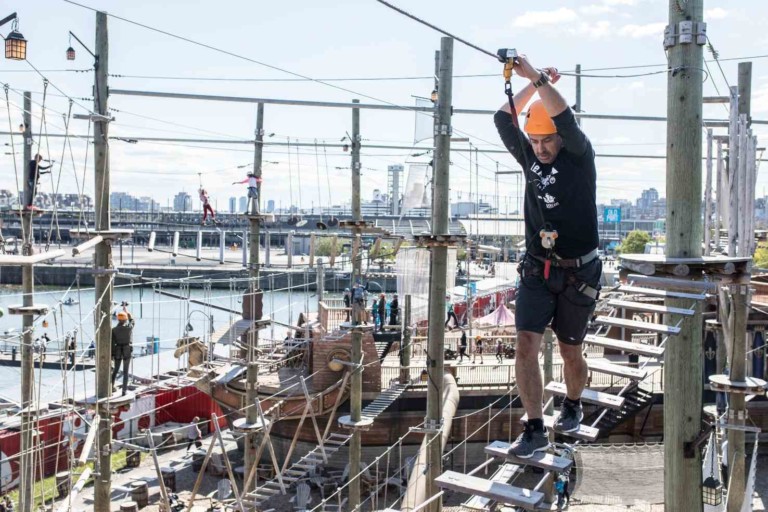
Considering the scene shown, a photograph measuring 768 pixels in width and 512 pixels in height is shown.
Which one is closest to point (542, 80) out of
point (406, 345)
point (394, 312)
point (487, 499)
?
point (487, 499)

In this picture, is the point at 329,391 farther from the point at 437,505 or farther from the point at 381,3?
the point at 381,3

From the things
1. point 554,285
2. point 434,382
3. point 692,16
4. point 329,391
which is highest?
point 692,16

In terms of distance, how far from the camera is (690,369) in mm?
4379

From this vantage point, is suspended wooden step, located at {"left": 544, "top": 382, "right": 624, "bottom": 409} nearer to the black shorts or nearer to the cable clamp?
the black shorts

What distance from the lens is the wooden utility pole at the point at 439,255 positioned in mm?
10188

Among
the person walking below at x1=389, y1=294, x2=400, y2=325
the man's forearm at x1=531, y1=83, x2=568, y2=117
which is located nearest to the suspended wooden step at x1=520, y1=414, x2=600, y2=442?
the man's forearm at x1=531, y1=83, x2=568, y2=117

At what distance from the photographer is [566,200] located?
15.1 ft

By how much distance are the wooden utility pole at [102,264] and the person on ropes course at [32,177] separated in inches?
116

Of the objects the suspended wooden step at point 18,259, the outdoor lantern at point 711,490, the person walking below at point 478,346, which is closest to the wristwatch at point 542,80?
the suspended wooden step at point 18,259

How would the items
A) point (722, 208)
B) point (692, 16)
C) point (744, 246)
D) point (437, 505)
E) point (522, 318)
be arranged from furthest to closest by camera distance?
point (722, 208) < point (437, 505) < point (744, 246) < point (522, 318) < point (692, 16)

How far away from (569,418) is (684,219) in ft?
4.95

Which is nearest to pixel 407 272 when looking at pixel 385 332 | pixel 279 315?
pixel 385 332

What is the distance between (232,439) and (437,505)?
38.4 feet

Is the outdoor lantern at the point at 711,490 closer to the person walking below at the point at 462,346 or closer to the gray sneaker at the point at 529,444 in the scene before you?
the gray sneaker at the point at 529,444
